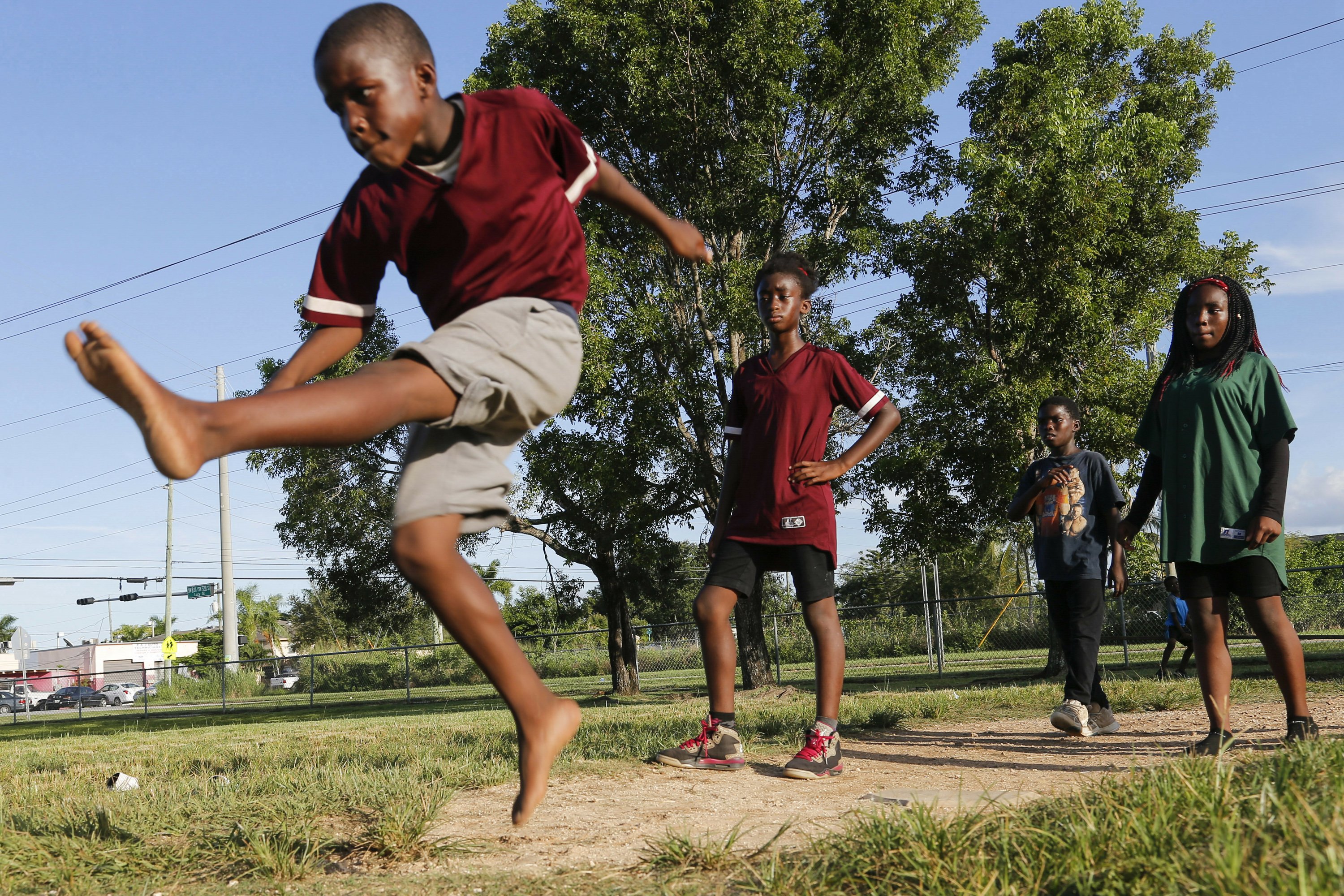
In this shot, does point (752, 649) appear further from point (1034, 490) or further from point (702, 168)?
point (1034, 490)

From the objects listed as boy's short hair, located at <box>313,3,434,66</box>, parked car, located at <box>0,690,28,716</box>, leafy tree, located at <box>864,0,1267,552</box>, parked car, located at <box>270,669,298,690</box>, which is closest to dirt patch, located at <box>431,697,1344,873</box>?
boy's short hair, located at <box>313,3,434,66</box>

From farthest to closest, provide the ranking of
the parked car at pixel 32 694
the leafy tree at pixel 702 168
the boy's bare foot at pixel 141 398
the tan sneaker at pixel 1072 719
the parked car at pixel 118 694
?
the parked car at pixel 118 694
the parked car at pixel 32 694
the leafy tree at pixel 702 168
the tan sneaker at pixel 1072 719
the boy's bare foot at pixel 141 398

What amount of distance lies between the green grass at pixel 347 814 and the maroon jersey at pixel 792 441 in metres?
1.17

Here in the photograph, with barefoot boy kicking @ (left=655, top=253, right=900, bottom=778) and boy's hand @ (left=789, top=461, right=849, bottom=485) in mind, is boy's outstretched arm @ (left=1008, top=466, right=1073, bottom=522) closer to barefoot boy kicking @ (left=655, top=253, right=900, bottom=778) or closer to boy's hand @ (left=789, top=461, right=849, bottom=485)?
barefoot boy kicking @ (left=655, top=253, right=900, bottom=778)

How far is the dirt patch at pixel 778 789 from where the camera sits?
2.89 meters

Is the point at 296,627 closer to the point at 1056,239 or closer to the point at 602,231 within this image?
the point at 602,231

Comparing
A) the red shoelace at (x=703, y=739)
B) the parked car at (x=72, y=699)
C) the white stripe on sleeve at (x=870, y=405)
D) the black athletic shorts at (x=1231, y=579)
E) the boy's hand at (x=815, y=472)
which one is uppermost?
the white stripe on sleeve at (x=870, y=405)

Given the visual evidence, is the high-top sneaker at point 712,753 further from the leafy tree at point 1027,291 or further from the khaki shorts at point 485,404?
the leafy tree at point 1027,291

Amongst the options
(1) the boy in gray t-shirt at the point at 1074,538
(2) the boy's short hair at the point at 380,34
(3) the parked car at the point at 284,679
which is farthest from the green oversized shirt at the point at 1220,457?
(3) the parked car at the point at 284,679

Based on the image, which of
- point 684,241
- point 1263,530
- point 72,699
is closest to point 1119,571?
point 1263,530

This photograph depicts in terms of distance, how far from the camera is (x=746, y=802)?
3451mm

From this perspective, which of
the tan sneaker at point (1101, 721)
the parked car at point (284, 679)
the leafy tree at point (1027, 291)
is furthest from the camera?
the parked car at point (284, 679)

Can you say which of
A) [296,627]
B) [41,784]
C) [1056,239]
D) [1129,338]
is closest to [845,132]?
[1056,239]

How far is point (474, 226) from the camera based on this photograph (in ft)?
8.06
